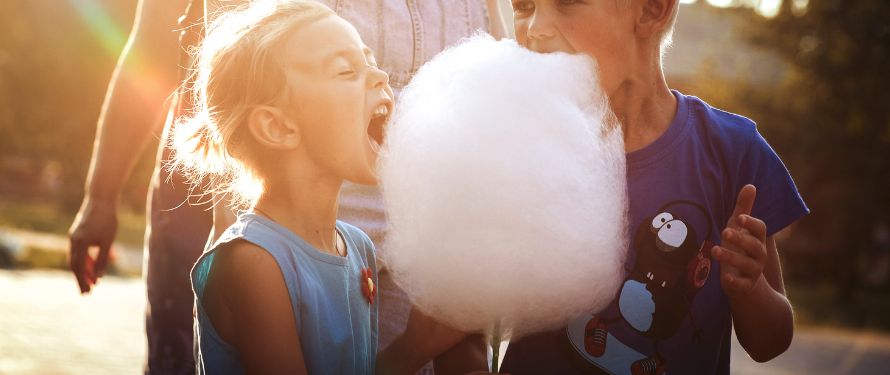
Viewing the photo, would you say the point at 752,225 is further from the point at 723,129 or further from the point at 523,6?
the point at 523,6

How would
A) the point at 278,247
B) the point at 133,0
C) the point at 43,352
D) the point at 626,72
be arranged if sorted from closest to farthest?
the point at 278,247, the point at 626,72, the point at 43,352, the point at 133,0

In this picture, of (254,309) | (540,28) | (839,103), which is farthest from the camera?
(839,103)

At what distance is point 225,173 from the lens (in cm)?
209

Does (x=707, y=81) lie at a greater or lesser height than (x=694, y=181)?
lesser

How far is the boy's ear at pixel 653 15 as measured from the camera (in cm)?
202

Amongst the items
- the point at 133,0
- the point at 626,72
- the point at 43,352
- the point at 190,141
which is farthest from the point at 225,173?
the point at 133,0

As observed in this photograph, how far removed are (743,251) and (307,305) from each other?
0.79 meters

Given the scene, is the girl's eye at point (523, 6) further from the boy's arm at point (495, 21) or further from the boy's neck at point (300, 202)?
the boy's arm at point (495, 21)

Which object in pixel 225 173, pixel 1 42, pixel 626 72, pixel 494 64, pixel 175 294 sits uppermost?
pixel 494 64

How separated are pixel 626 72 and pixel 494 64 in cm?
41

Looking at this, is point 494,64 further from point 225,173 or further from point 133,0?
point 133,0

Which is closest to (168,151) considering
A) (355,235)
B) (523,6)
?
(355,235)

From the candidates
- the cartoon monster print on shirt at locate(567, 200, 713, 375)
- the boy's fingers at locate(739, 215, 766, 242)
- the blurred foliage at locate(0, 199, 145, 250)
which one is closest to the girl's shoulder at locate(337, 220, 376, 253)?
the cartoon monster print on shirt at locate(567, 200, 713, 375)

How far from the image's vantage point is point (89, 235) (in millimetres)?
2822
